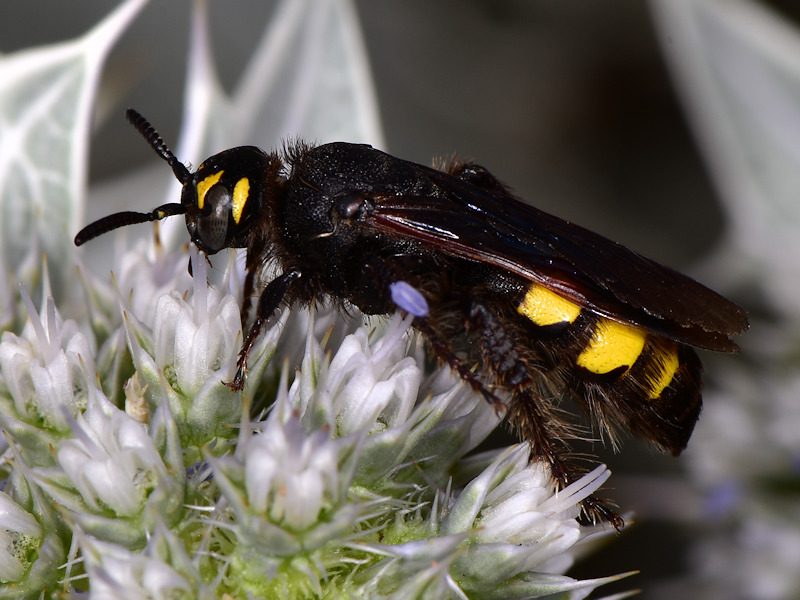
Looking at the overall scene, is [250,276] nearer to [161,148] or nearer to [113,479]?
[161,148]

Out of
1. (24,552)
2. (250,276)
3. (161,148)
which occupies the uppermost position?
(161,148)

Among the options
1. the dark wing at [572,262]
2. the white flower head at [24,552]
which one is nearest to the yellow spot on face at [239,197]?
A: the dark wing at [572,262]

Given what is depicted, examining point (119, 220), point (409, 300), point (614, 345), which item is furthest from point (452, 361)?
point (119, 220)

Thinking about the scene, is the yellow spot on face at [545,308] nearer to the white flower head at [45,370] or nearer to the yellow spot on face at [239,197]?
the yellow spot on face at [239,197]

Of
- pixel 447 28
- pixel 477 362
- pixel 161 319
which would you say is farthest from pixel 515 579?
pixel 447 28

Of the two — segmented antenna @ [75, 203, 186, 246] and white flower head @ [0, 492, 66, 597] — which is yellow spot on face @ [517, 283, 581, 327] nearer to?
segmented antenna @ [75, 203, 186, 246]

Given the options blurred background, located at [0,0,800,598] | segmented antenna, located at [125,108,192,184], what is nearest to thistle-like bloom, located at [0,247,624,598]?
segmented antenna, located at [125,108,192,184]

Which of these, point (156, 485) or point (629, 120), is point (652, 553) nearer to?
point (629, 120)
